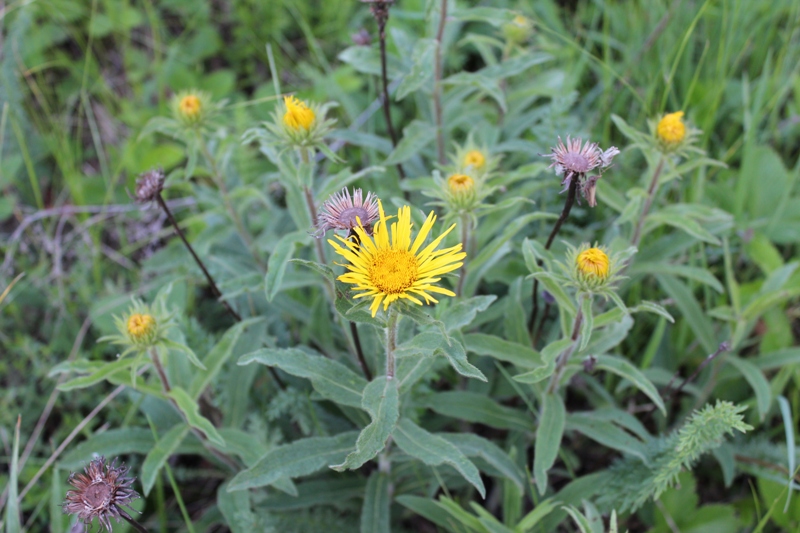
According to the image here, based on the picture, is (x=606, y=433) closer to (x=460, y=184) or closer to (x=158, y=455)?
(x=460, y=184)

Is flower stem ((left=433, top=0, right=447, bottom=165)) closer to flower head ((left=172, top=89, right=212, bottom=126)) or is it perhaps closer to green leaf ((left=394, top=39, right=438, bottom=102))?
green leaf ((left=394, top=39, right=438, bottom=102))

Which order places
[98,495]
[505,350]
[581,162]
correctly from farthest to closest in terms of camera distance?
[505,350], [581,162], [98,495]

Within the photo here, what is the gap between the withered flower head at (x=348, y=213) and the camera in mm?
1851

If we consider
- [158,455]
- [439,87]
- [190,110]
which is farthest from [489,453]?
[190,110]

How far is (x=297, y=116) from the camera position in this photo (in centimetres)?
227

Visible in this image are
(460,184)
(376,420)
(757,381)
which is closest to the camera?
(376,420)

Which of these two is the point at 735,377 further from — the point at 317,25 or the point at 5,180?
the point at 5,180

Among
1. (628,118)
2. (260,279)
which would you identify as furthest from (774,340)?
(260,279)

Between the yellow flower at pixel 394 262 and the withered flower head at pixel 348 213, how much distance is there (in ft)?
0.11

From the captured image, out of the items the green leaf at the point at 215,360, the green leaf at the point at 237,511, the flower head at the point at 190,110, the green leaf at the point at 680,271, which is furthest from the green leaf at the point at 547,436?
the flower head at the point at 190,110

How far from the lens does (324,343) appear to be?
109 inches

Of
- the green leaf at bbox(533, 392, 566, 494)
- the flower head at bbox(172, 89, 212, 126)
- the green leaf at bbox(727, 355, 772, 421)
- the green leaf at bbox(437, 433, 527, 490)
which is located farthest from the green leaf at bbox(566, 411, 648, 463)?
the flower head at bbox(172, 89, 212, 126)

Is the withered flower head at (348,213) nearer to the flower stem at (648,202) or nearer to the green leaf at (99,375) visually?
the green leaf at (99,375)

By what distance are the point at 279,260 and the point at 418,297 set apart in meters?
0.54
